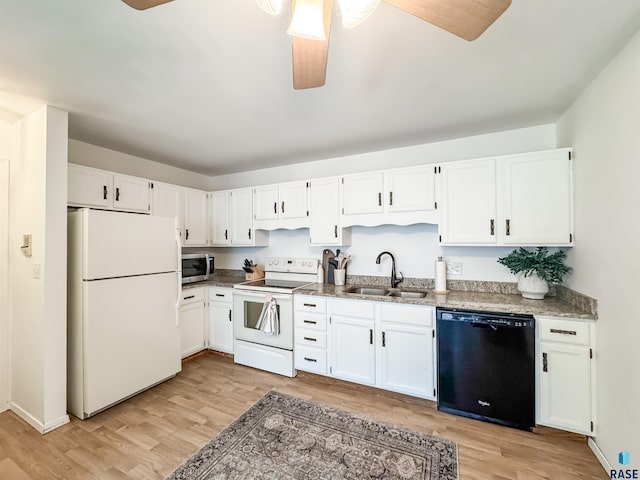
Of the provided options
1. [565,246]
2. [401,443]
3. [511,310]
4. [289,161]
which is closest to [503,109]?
[565,246]

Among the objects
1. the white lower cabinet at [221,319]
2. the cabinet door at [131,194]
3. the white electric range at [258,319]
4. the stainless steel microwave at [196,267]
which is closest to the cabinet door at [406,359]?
the white electric range at [258,319]

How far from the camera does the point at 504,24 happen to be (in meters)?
1.32

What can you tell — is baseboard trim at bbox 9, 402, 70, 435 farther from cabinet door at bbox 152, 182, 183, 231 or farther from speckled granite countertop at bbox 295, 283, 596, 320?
speckled granite countertop at bbox 295, 283, 596, 320

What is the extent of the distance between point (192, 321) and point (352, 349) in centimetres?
202

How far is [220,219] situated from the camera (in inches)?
151

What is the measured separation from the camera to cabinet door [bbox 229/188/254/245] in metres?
3.62

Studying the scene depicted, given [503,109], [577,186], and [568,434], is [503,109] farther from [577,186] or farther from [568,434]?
[568,434]

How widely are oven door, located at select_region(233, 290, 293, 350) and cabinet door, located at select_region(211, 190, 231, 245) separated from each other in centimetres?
93

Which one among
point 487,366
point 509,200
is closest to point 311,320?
point 487,366

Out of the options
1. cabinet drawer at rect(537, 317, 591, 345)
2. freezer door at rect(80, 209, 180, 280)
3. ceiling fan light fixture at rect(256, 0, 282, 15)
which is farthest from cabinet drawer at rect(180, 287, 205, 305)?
cabinet drawer at rect(537, 317, 591, 345)

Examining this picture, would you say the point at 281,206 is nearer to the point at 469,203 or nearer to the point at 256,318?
the point at 256,318

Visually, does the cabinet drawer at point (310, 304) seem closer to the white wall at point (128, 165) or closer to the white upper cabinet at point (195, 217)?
the white upper cabinet at point (195, 217)

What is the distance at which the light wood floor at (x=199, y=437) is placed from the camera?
→ 171 centimetres

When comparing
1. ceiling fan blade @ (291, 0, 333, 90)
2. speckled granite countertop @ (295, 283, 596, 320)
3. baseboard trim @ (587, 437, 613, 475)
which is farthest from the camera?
speckled granite countertop @ (295, 283, 596, 320)
